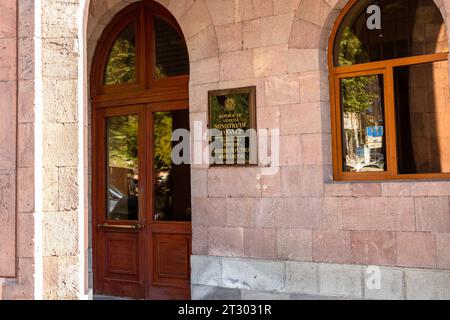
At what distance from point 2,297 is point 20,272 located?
26cm

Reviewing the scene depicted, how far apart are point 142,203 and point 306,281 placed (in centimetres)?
264

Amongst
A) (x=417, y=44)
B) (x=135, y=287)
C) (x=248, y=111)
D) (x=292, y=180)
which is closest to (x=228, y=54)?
(x=248, y=111)

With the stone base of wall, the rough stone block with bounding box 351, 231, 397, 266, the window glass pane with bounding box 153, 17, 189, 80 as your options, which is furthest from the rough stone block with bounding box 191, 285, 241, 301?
the window glass pane with bounding box 153, 17, 189, 80

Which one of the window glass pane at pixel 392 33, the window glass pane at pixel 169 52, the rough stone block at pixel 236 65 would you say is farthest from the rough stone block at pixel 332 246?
the window glass pane at pixel 169 52

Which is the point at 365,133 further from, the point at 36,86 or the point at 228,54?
the point at 36,86

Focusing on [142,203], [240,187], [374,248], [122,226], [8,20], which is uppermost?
[8,20]

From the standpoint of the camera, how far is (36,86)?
4.38m

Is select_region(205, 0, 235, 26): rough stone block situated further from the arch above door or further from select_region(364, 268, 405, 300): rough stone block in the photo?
select_region(364, 268, 405, 300): rough stone block

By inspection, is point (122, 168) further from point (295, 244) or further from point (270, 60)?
point (295, 244)

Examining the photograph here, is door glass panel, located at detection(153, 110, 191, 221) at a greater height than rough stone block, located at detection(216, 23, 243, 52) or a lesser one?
lesser

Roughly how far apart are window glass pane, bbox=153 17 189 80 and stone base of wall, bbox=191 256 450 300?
2.56 m

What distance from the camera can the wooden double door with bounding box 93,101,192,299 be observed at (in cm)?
716

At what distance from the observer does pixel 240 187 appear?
A: 641 centimetres

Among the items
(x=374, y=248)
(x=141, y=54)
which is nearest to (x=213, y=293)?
(x=374, y=248)
